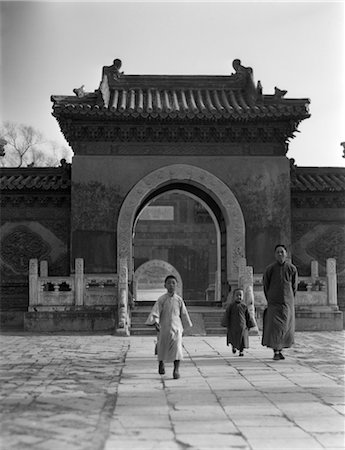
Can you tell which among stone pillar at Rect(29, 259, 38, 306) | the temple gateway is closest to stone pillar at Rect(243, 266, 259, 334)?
the temple gateway

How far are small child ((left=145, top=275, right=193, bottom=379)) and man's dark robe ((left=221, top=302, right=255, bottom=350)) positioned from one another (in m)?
1.89

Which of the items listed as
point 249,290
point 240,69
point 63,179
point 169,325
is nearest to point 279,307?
point 169,325

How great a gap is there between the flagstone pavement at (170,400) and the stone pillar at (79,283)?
10.8 feet

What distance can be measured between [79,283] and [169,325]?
19.5 ft

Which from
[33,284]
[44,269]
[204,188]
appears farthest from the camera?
[204,188]

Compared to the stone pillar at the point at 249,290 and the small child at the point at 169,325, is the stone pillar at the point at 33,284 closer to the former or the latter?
the stone pillar at the point at 249,290

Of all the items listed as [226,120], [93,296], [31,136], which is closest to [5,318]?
[93,296]

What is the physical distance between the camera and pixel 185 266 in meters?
27.7

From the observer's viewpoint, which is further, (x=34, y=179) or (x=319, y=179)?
(x=319, y=179)

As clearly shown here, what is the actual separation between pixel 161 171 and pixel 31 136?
23.8 meters

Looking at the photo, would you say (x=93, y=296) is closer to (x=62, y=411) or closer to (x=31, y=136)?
(x=62, y=411)

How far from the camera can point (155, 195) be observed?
15.1 meters

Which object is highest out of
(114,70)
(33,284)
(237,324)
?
(114,70)

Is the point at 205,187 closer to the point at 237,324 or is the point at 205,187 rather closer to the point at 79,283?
the point at 79,283
